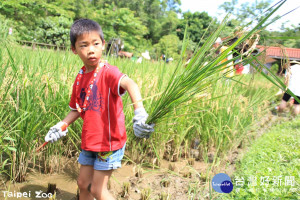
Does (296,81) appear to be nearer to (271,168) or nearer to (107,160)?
(271,168)

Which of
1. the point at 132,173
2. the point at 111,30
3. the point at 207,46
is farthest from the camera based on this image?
the point at 111,30

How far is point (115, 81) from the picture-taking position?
1394 millimetres

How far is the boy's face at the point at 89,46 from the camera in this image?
1431mm

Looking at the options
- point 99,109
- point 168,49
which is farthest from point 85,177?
point 168,49

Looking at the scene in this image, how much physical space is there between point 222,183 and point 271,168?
140 centimetres

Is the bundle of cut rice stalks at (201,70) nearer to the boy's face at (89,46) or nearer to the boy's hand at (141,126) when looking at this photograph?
the boy's hand at (141,126)

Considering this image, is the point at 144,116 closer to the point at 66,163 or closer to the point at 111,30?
the point at 66,163

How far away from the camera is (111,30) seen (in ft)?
67.4

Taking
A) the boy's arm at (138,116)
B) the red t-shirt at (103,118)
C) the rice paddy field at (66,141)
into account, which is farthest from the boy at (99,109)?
the rice paddy field at (66,141)

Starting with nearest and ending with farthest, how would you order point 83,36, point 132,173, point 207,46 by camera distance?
point 207,46, point 83,36, point 132,173

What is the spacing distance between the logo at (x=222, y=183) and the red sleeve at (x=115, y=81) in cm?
68

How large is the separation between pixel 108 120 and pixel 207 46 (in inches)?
27.6

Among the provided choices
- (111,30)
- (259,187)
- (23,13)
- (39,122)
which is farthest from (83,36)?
(111,30)

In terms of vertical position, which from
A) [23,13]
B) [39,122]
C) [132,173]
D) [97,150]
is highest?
[23,13]
